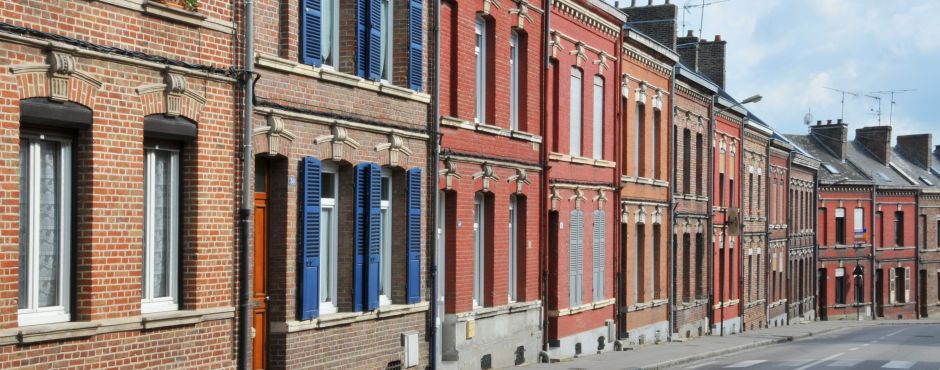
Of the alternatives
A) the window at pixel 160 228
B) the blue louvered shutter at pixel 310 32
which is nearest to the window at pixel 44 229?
the window at pixel 160 228

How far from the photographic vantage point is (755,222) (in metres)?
53.2

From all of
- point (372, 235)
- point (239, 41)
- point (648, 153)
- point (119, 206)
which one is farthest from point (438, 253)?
point (648, 153)

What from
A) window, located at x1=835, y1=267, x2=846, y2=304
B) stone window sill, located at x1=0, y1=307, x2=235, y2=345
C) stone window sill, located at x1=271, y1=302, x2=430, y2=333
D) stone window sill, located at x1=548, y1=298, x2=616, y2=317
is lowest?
window, located at x1=835, y1=267, x2=846, y2=304

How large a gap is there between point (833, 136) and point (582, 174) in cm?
5217

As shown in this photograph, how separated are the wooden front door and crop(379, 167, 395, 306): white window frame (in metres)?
3.22

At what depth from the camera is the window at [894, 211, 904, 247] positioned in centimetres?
7725

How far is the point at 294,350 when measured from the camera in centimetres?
1697

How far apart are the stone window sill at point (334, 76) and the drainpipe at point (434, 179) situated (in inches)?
11.6

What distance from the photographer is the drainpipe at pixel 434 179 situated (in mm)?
21094

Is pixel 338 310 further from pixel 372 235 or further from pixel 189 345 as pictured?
pixel 189 345

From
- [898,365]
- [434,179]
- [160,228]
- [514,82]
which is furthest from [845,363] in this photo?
[160,228]

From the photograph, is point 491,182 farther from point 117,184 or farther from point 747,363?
point 117,184

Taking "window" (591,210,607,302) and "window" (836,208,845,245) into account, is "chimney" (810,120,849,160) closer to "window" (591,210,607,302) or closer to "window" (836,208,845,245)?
"window" (836,208,845,245)

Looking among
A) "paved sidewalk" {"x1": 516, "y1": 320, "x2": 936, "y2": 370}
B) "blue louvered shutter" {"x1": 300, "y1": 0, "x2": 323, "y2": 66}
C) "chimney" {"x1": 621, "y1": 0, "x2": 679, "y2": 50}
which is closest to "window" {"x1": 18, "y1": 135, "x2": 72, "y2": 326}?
"blue louvered shutter" {"x1": 300, "y1": 0, "x2": 323, "y2": 66}
